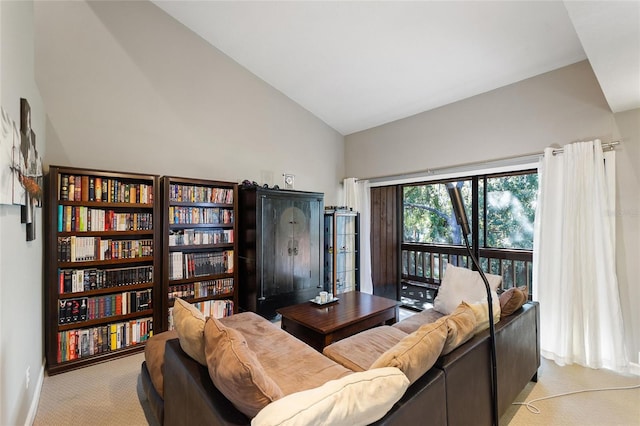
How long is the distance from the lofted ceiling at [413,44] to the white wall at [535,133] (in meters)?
0.14

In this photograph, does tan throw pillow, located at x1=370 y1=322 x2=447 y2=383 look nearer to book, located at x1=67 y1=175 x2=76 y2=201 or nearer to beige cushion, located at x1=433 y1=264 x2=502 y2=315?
beige cushion, located at x1=433 y1=264 x2=502 y2=315

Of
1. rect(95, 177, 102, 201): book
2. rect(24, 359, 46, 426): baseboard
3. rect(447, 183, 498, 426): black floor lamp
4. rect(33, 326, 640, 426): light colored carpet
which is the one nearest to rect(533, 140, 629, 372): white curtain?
rect(33, 326, 640, 426): light colored carpet

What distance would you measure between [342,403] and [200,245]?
275 cm

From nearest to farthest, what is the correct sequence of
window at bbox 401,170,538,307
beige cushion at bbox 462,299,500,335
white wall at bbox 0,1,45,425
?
1. white wall at bbox 0,1,45,425
2. beige cushion at bbox 462,299,500,335
3. window at bbox 401,170,538,307

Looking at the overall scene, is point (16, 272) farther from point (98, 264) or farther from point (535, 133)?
point (535, 133)

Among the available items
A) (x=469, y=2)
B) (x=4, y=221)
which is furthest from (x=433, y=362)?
(x=469, y=2)

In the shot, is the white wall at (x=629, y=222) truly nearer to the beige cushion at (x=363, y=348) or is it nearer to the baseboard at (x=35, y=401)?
the beige cushion at (x=363, y=348)

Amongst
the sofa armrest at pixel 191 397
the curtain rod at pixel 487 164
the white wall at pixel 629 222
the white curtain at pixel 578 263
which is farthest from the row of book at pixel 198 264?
the white wall at pixel 629 222

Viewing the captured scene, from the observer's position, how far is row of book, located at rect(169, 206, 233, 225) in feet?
10.1

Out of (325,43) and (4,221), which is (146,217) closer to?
(4,221)

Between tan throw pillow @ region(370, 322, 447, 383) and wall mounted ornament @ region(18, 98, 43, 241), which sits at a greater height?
wall mounted ornament @ region(18, 98, 43, 241)

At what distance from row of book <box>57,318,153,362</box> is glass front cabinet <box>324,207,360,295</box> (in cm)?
233

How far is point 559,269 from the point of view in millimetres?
2680

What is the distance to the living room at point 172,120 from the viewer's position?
170cm
